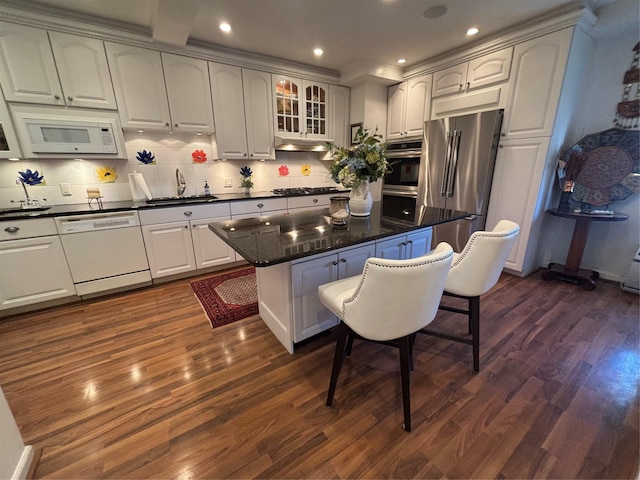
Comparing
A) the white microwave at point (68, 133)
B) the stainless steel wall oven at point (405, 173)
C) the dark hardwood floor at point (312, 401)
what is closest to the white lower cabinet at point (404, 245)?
the dark hardwood floor at point (312, 401)

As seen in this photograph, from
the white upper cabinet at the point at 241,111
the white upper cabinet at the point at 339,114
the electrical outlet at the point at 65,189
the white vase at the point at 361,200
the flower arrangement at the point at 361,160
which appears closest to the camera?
the flower arrangement at the point at 361,160

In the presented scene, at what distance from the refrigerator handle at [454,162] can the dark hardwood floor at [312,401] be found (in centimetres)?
161

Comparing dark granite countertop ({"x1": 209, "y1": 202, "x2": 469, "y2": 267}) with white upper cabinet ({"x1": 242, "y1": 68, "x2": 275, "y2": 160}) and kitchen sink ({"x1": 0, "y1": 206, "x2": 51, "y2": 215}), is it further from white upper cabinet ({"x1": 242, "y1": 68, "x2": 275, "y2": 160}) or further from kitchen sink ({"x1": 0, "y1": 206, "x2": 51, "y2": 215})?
kitchen sink ({"x1": 0, "y1": 206, "x2": 51, "y2": 215})

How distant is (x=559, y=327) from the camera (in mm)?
2074

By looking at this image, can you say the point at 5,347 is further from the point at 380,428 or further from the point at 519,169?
the point at 519,169

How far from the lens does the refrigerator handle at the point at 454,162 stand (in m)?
3.00

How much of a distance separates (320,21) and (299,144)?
4.83 feet

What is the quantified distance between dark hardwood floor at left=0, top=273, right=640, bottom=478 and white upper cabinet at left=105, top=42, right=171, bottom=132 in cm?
203

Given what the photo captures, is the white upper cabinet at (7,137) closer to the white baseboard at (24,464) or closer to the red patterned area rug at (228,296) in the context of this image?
the red patterned area rug at (228,296)

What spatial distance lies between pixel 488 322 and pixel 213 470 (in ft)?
7.10

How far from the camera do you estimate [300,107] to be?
3598 mm

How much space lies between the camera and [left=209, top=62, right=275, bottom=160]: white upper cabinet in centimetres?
304

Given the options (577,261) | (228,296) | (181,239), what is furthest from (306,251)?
(577,261)

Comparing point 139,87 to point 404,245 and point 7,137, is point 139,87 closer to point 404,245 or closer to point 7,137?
point 7,137
